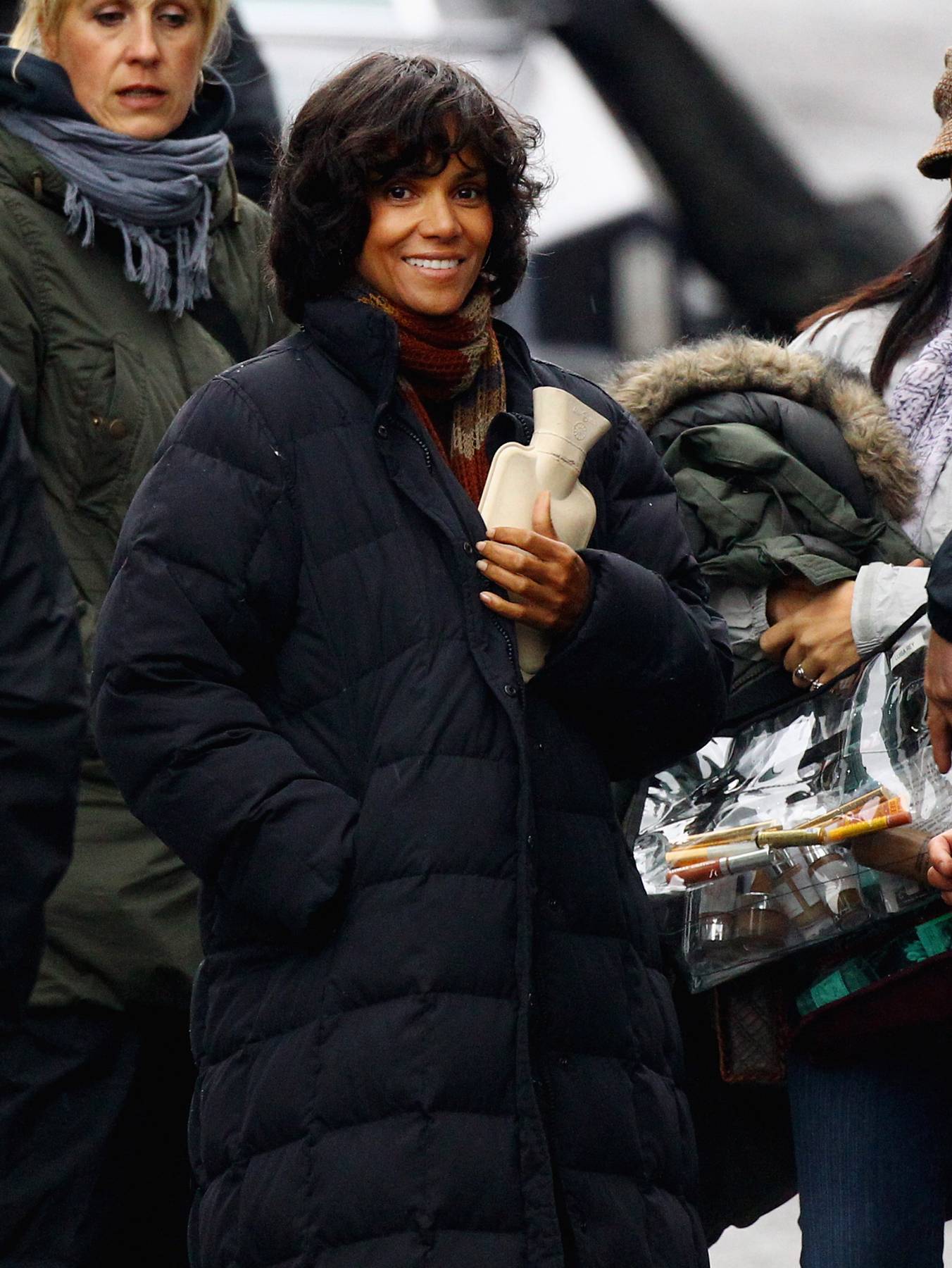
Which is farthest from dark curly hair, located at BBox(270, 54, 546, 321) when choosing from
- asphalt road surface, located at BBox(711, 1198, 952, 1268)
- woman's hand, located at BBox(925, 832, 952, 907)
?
asphalt road surface, located at BBox(711, 1198, 952, 1268)

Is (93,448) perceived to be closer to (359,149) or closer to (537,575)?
(359,149)

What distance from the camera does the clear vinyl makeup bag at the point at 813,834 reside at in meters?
3.32

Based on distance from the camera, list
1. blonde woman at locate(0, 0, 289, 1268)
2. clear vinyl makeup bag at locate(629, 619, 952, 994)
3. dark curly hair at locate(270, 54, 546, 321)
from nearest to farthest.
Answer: dark curly hair at locate(270, 54, 546, 321) → clear vinyl makeup bag at locate(629, 619, 952, 994) → blonde woman at locate(0, 0, 289, 1268)

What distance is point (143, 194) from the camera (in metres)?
3.77

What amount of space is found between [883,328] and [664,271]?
2.93 metres

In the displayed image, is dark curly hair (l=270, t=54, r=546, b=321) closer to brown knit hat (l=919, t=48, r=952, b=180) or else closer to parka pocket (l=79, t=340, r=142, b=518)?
parka pocket (l=79, t=340, r=142, b=518)

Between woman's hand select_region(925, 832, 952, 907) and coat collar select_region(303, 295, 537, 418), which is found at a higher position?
coat collar select_region(303, 295, 537, 418)

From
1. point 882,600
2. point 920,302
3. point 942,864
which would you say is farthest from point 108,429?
→ point 942,864

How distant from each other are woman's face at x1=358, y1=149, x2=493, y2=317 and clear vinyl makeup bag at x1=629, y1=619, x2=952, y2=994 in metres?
0.84

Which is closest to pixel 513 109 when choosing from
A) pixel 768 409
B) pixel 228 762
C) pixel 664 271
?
pixel 768 409

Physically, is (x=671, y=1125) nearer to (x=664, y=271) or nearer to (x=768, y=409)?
(x=768, y=409)

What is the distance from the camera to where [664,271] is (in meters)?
6.75

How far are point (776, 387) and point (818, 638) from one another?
1.37ft

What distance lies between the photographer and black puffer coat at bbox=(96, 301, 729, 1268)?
2781 millimetres
